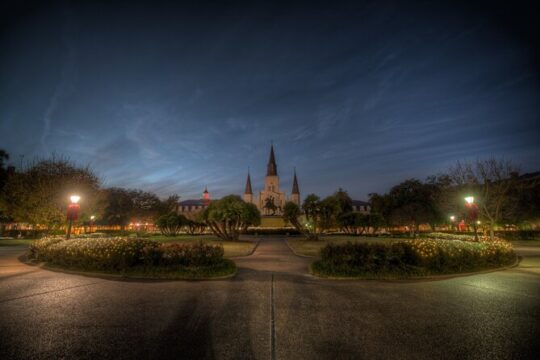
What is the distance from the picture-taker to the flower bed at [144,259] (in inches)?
384

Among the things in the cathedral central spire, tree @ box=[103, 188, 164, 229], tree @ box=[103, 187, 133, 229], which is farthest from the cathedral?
tree @ box=[103, 187, 133, 229]

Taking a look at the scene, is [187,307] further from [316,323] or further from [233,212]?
[233,212]

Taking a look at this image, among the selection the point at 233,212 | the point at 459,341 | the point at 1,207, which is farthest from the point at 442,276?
the point at 1,207

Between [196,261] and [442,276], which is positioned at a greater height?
[196,261]

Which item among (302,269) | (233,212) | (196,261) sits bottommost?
(302,269)

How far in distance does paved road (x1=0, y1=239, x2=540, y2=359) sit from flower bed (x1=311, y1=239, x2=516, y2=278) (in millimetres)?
1070

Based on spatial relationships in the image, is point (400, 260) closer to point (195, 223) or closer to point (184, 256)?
point (184, 256)

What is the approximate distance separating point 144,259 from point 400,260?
1102 centimetres

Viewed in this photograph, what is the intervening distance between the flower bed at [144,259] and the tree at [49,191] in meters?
15.6

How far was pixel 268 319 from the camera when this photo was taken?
5344mm

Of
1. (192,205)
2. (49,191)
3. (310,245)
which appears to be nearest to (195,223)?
(49,191)

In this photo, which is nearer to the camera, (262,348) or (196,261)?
(262,348)

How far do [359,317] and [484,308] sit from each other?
3468 mm

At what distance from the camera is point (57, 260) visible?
1147 centimetres
